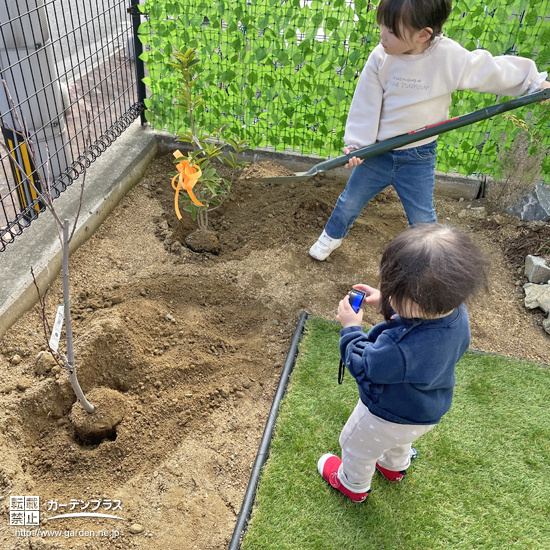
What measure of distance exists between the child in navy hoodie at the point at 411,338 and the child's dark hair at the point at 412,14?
1201 millimetres

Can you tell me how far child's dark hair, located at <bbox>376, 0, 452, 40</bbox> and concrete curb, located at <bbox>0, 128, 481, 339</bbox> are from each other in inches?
71.7

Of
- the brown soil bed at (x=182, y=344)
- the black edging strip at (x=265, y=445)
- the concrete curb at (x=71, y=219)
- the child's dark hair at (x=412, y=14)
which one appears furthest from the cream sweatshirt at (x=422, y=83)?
the concrete curb at (x=71, y=219)

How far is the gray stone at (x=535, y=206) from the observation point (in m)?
3.75

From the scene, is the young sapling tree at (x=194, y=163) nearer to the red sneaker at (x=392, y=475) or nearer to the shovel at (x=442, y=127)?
the shovel at (x=442, y=127)

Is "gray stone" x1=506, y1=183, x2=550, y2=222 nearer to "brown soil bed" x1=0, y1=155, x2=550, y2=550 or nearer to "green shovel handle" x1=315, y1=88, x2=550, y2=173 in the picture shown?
"brown soil bed" x1=0, y1=155, x2=550, y2=550

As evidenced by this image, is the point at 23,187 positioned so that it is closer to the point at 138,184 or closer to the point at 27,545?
the point at 138,184

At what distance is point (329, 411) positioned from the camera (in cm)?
244

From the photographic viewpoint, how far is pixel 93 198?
3.50 m

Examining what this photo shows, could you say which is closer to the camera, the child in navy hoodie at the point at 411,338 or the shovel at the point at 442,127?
the child in navy hoodie at the point at 411,338

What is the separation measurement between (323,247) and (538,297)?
4.43 ft

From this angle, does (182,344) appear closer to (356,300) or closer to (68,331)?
(68,331)

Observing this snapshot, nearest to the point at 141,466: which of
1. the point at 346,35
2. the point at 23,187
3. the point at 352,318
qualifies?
the point at 352,318

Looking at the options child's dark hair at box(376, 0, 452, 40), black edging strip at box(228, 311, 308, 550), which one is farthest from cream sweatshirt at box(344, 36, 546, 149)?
black edging strip at box(228, 311, 308, 550)

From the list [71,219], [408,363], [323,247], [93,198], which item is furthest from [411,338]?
[93,198]
